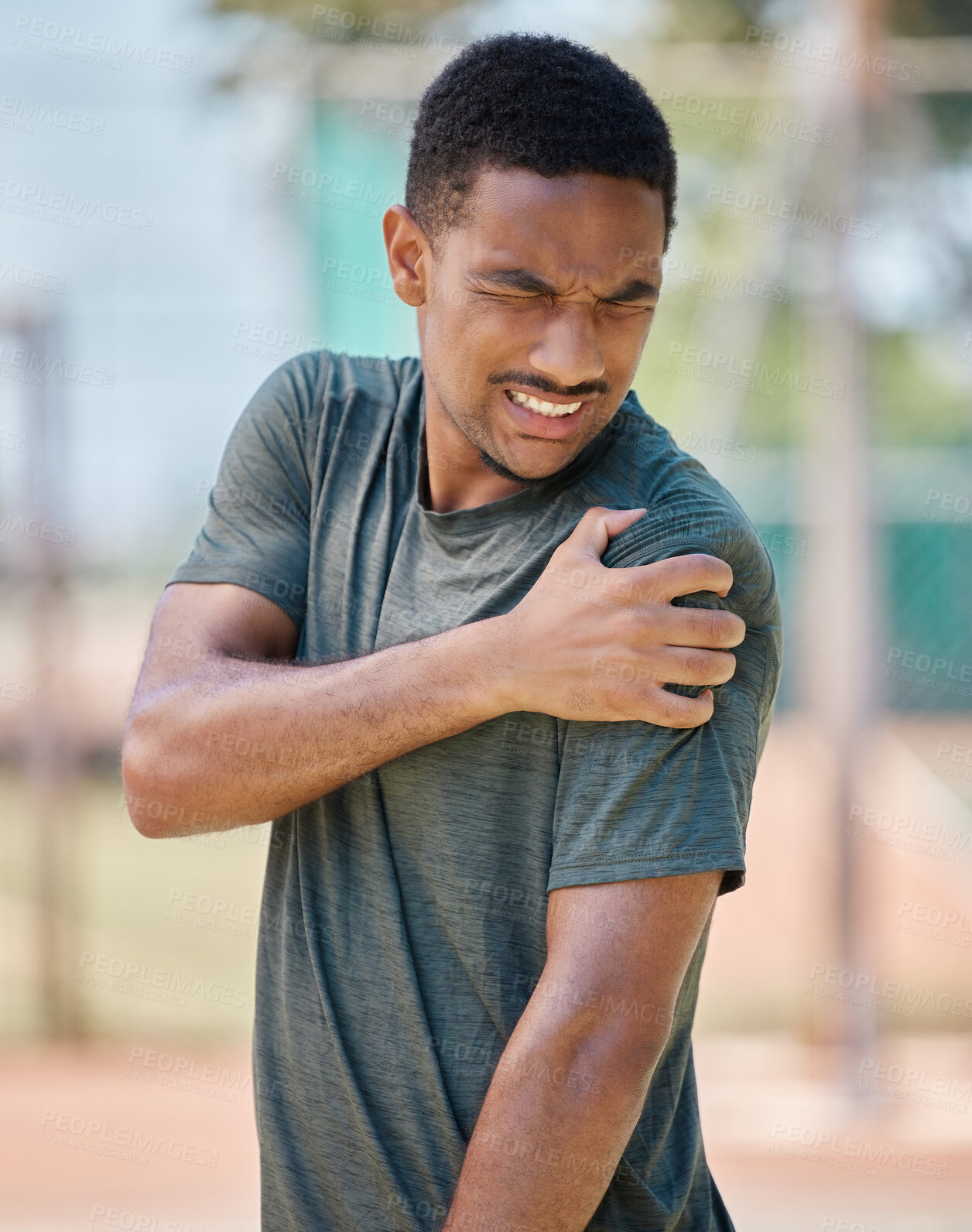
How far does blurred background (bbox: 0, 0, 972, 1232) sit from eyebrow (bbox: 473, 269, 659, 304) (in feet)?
8.94

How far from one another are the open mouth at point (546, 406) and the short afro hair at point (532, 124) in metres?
0.23

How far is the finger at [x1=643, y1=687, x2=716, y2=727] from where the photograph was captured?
54.4 inches

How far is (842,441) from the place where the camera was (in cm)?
413

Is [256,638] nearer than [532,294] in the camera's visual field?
No

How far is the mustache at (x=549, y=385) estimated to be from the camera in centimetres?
154

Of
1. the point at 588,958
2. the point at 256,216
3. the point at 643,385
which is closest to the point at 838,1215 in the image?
the point at 643,385

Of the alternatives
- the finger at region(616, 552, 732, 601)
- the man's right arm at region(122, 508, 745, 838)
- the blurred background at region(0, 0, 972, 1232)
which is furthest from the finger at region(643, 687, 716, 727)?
the blurred background at region(0, 0, 972, 1232)

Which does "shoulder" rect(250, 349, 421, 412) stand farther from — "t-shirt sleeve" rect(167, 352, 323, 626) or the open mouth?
the open mouth

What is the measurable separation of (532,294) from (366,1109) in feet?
3.15

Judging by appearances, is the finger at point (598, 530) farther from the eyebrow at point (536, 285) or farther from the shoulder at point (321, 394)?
the shoulder at point (321, 394)

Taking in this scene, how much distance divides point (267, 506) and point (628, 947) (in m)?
0.82

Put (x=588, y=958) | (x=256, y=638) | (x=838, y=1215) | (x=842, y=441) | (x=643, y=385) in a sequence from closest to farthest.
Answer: (x=588, y=958), (x=256, y=638), (x=838, y=1215), (x=842, y=441), (x=643, y=385)

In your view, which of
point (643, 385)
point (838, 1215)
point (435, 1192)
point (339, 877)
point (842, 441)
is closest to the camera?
point (435, 1192)

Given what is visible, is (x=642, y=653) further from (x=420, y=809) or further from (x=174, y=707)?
(x=174, y=707)
